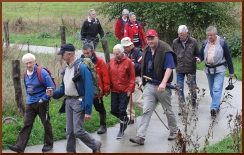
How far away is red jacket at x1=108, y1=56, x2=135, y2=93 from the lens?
300 inches

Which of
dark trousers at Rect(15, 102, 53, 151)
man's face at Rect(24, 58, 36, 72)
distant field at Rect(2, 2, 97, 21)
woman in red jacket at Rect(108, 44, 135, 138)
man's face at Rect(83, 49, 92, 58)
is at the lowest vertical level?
dark trousers at Rect(15, 102, 53, 151)

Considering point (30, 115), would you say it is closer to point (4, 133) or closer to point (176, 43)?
point (4, 133)

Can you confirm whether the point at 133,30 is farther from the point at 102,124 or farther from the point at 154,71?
the point at 154,71

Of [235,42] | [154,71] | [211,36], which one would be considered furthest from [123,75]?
[235,42]

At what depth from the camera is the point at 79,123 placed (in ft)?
20.6

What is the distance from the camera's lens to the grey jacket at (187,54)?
9227 mm

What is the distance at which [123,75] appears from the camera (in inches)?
301

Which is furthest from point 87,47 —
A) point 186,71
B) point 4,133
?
point 186,71

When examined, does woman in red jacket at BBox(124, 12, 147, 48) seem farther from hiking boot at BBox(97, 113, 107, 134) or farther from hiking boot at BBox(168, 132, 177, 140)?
hiking boot at BBox(168, 132, 177, 140)

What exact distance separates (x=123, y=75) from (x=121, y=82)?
0.42 ft

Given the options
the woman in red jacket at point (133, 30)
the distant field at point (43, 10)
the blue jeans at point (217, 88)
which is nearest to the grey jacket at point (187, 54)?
the blue jeans at point (217, 88)

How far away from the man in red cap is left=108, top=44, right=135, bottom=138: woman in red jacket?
0.36m

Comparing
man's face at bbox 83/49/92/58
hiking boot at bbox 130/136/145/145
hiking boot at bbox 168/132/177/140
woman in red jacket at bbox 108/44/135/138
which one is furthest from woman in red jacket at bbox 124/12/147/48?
hiking boot at bbox 130/136/145/145

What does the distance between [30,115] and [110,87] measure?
1588mm
